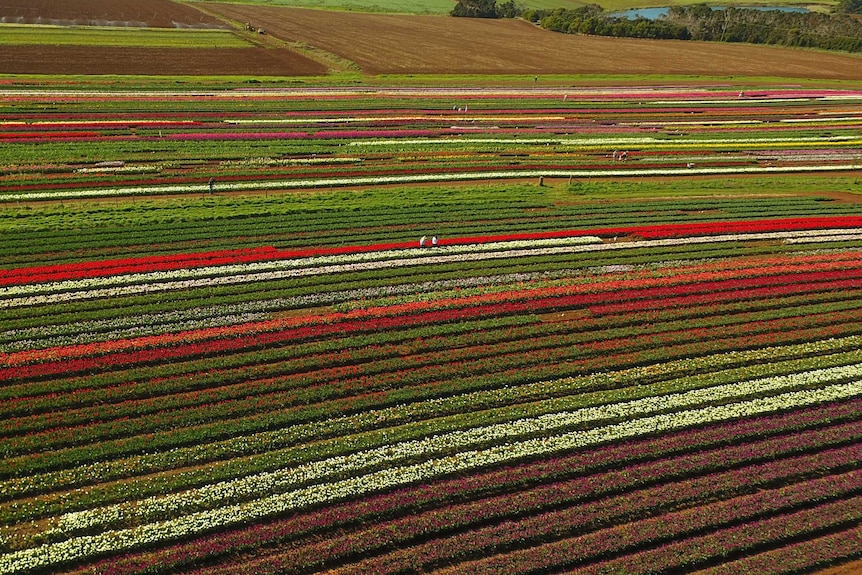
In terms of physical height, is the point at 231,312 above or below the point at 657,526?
above

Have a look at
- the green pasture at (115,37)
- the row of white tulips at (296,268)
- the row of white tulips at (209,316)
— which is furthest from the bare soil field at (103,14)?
the row of white tulips at (209,316)

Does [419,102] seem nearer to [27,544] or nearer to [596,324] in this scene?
[596,324]

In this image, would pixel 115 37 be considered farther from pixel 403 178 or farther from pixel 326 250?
pixel 326 250

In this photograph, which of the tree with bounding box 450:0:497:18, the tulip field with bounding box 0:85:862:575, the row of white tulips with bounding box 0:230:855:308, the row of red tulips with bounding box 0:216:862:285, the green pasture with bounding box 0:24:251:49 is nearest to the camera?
the tulip field with bounding box 0:85:862:575

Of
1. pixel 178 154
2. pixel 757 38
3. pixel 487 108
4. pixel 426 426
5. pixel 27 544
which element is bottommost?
pixel 27 544

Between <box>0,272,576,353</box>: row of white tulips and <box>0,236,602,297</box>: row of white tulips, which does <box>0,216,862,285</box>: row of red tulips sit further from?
<box>0,272,576,353</box>: row of white tulips

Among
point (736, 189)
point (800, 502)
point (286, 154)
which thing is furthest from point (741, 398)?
point (286, 154)

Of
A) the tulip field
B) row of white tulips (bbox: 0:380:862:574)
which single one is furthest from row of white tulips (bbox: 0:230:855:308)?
row of white tulips (bbox: 0:380:862:574)

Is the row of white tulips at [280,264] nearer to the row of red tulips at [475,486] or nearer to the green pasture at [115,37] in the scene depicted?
the row of red tulips at [475,486]
